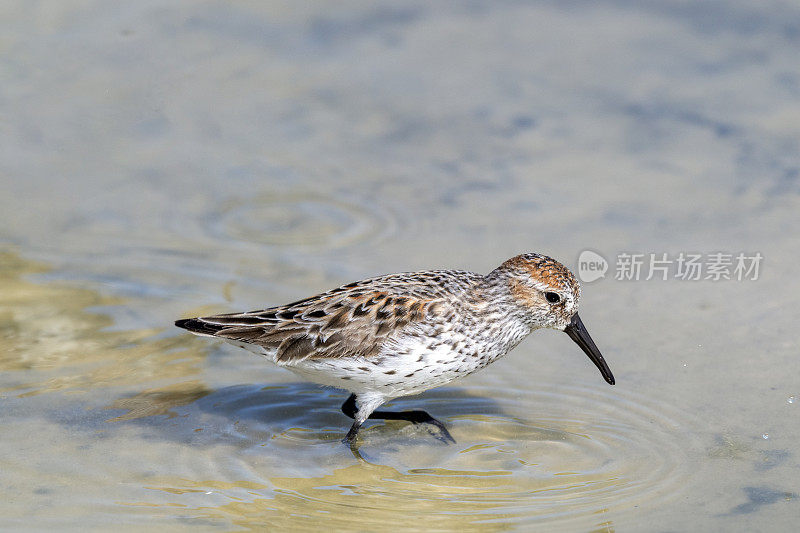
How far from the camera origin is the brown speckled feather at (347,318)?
824 cm

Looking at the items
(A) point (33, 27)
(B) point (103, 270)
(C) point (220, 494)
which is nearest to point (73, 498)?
(C) point (220, 494)

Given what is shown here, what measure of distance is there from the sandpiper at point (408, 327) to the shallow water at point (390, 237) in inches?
24.5

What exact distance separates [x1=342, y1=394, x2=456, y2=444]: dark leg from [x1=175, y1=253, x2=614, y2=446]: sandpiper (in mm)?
21

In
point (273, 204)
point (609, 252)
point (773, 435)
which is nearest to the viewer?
point (773, 435)

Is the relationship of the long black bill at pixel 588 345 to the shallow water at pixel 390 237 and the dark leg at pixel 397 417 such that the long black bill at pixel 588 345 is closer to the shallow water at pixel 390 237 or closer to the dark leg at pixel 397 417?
the shallow water at pixel 390 237

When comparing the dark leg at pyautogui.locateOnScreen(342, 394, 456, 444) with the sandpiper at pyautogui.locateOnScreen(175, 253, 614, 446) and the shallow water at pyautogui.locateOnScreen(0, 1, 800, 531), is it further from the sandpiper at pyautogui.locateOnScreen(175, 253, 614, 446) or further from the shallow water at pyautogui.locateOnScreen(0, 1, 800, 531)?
the shallow water at pyautogui.locateOnScreen(0, 1, 800, 531)

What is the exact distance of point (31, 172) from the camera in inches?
491

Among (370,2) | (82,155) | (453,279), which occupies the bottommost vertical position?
(453,279)

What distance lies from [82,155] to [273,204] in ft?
8.01

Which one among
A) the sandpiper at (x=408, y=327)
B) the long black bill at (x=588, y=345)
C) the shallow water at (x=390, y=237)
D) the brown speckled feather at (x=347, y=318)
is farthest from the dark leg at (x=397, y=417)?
the long black bill at (x=588, y=345)

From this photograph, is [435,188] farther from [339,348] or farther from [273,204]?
[339,348]

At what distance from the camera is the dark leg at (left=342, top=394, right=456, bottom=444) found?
856cm

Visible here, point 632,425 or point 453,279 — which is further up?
point 453,279

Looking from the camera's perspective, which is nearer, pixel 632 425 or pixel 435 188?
pixel 632 425
